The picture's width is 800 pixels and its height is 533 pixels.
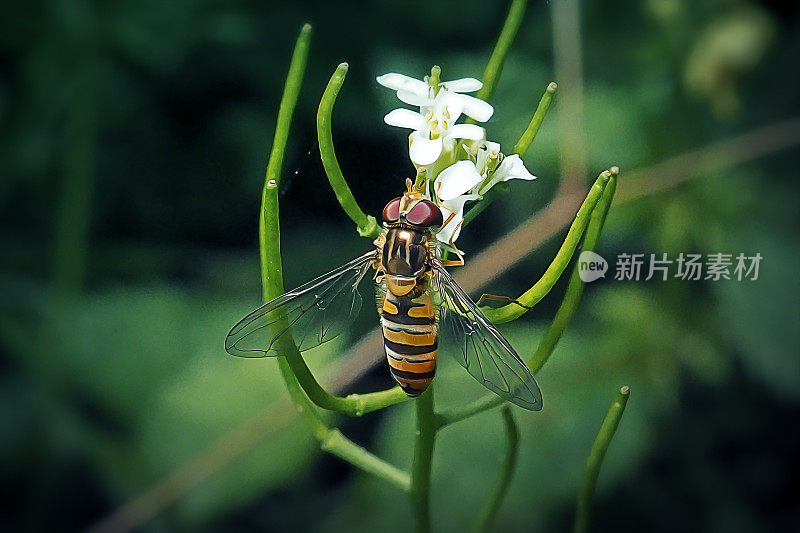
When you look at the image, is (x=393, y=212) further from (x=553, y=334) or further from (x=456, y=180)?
(x=553, y=334)

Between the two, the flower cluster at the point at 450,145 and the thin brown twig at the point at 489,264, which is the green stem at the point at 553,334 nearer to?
the flower cluster at the point at 450,145

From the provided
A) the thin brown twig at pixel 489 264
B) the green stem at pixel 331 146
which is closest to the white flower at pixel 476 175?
the green stem at pixel 331 146

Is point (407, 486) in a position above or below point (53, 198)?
below

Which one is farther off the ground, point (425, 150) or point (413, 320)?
point (425, 150)

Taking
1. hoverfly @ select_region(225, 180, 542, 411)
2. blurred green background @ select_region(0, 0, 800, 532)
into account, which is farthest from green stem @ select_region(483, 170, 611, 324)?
blurred green background @ select_region(0, 0, 800, 532)

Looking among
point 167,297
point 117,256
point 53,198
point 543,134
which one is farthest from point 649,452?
point 53,198

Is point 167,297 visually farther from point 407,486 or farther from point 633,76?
point 633,76

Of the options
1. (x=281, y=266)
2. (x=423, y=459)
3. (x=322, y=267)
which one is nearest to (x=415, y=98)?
(x=281, y=266)
